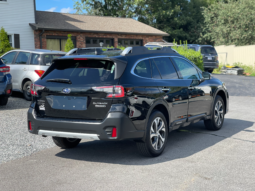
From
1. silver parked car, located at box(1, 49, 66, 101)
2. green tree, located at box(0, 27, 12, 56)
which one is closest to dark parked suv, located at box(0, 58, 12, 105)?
silver parked car, located at box(1, 49, 66, 101)

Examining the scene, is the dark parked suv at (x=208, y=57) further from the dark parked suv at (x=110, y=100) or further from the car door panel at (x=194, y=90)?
the dark parked suv at (x=110, y=100)

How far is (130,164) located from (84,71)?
5.24 feet

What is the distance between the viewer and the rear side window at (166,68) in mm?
6137

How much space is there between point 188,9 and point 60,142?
4697 cm

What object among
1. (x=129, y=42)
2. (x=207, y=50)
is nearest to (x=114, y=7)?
(x=129, y=42)

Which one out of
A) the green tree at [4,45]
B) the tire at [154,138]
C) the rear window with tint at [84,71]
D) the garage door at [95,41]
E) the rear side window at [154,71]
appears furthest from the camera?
→ the garage door at [95,41]

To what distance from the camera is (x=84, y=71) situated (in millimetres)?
5324

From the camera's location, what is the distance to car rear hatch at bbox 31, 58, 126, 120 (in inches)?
197

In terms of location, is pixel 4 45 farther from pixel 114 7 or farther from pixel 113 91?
pixel 114 7

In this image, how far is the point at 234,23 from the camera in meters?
38.3

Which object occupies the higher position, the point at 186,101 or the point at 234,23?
the point at 234,23

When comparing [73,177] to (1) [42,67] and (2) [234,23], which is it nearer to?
(1) [42,67]

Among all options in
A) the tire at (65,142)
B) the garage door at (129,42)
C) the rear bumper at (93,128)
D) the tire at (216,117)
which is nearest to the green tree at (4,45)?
the garage door at (129,42)

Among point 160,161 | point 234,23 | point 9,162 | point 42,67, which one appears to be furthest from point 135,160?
point 234,23
